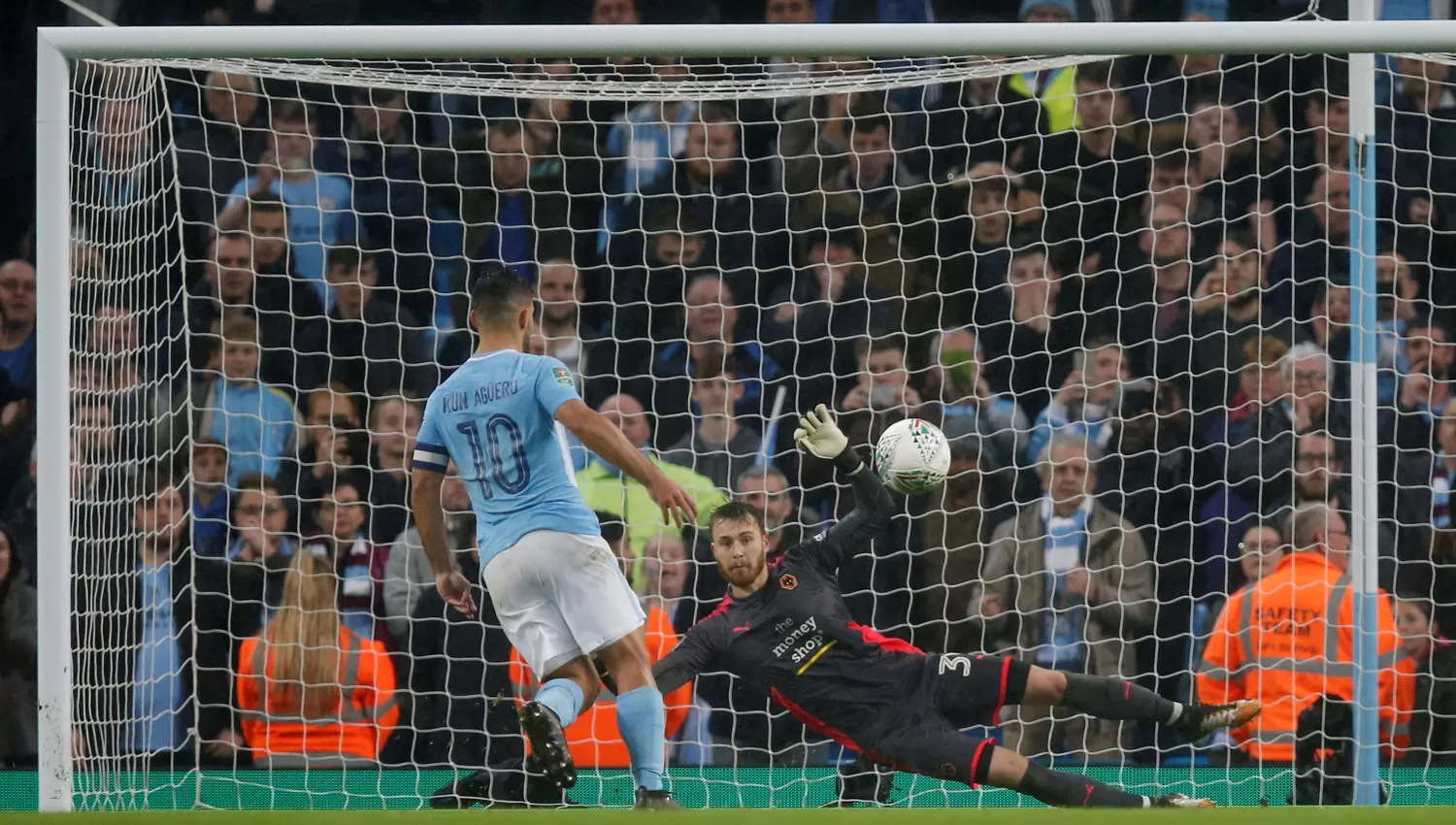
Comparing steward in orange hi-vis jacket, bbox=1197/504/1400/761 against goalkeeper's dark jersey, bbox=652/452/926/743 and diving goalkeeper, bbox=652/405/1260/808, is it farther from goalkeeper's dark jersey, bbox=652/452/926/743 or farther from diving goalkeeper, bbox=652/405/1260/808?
goalkeeper's dark jersey, bbox=652/452/926/743

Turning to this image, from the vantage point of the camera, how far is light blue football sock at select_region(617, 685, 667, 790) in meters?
4.38

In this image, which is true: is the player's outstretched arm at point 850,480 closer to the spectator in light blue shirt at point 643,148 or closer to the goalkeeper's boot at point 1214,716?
the goalkeeper's boot at point 1214,716

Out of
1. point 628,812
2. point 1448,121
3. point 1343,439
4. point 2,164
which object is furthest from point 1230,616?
point 2,164

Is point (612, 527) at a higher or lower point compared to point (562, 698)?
higher

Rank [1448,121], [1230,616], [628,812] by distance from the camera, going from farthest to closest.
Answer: [1448,121] → [1230,616] → [628,812]

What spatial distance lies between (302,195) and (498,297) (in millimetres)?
2137

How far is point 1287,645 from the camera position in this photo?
227 inches

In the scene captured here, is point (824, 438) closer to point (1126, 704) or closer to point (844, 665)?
point (844, 665)

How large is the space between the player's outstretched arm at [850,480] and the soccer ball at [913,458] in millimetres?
99

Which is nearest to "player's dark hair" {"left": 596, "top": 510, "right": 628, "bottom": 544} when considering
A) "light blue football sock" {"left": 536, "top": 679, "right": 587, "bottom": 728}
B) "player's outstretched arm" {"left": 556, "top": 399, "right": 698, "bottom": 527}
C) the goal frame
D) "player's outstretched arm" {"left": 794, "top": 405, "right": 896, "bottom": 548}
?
"player's outstretched arm" {"left": 794, "top": 405, "right": 896, "bottom": 548}

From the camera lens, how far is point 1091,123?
6527 mm

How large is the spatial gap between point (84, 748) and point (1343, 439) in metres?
4.63

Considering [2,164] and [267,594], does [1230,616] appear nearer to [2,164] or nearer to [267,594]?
[267,594]

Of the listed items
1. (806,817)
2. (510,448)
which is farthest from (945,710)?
(806,817)
